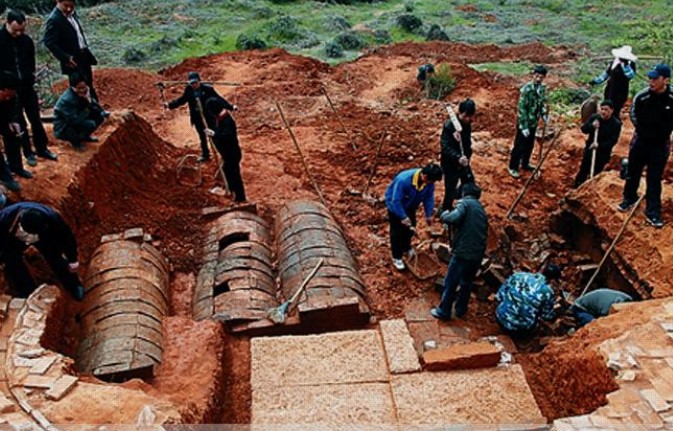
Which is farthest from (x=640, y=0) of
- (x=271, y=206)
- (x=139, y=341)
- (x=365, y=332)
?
(x=139, y=341)

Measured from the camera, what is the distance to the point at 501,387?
6340mm

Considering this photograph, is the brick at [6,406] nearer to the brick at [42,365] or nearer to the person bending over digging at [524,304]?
the brick at [42,365]

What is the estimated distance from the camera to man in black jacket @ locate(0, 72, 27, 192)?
23.8ft

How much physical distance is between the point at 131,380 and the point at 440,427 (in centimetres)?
304

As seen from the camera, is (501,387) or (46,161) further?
(46,161)

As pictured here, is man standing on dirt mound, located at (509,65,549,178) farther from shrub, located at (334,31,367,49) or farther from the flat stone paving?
shrub, located at (334,31,367,49)

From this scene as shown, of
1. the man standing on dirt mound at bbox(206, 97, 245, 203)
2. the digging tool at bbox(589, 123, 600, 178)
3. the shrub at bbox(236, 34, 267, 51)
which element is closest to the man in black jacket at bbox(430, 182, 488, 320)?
the digging tool at bbox(589, 123, 600, 178)

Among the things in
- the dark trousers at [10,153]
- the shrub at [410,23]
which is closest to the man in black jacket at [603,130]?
the dark trousers at [10,153]

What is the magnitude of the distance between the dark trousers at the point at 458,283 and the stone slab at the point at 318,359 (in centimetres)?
114

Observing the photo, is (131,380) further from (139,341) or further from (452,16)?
(452,16)

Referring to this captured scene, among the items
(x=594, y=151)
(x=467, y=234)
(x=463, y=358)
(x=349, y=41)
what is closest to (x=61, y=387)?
(x=463, y=358)

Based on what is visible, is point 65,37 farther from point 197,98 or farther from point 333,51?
point 333,51

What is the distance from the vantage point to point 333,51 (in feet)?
66.3

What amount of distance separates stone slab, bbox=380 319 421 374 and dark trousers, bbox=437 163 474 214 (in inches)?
124
